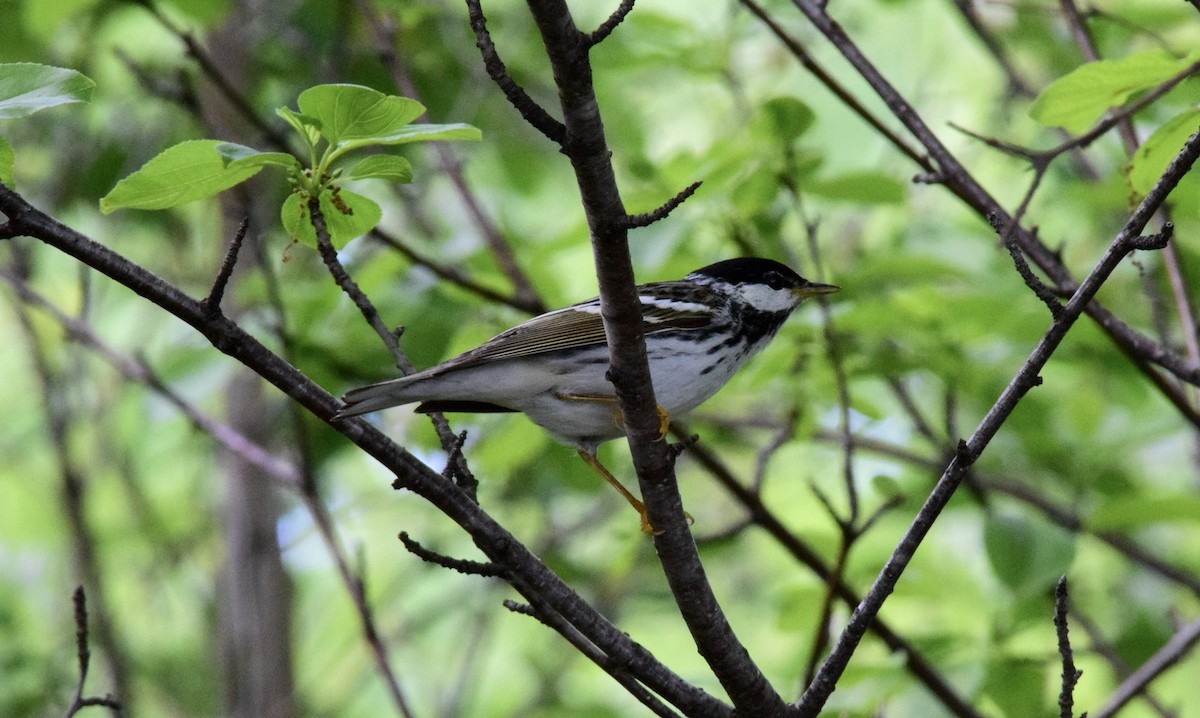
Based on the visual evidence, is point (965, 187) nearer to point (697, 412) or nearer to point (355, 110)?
point (355, 110)

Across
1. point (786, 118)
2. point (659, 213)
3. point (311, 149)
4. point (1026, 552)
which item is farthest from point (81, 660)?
point (1026, 552)

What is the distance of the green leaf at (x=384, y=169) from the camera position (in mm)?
2084

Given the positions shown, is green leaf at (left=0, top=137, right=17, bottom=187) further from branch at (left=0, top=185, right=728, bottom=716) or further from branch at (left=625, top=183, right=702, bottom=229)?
branch at (left=625, top=183, right=702, bottom=229)

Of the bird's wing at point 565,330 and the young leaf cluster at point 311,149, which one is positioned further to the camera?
the bird's wing at point 565,330

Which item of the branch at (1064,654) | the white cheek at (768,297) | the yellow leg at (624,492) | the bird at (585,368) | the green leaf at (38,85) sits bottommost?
the branch at (1064,654)

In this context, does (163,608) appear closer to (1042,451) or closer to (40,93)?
(1042,451)

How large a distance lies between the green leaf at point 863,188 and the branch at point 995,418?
4.02 ft

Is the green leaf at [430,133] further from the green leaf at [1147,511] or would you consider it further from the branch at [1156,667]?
the green leaf at [1147,511]

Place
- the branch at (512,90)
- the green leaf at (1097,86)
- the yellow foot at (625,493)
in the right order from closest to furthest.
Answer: the branch at (512,90)
the green leaf at (1097,86)
the yellow foot at (625,493)

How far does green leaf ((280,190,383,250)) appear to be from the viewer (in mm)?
2229

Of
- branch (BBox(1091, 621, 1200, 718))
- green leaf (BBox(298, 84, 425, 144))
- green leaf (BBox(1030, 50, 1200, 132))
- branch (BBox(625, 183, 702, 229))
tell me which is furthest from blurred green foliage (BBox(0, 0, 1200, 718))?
branch (BBox(625, 183, 702, 229))

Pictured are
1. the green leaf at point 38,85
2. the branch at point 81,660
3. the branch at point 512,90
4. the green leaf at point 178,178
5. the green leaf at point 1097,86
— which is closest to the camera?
the branch at point 512,90

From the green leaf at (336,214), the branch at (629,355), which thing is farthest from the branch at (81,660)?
the branch at (629,355)

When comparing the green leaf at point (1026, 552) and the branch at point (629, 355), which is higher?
the green leaf at point (1026, 552)
